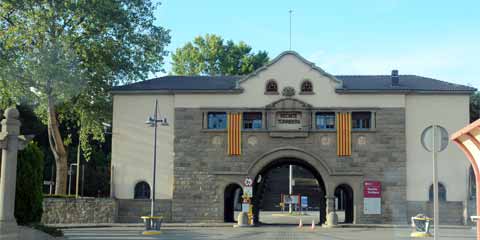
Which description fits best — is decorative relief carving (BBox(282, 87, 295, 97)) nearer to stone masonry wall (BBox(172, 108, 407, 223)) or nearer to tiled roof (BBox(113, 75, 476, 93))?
stone masonry wall (BBox(172, 108, 407, 223))

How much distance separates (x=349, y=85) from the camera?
1565 inches

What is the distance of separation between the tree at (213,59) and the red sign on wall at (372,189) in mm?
30160

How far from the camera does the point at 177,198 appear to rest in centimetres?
3888

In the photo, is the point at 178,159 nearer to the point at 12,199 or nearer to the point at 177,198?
the point at 177,198

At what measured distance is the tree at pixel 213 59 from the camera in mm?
66812

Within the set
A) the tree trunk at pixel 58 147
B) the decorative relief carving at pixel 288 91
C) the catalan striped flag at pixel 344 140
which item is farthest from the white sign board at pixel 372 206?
the tree trunk at pixel 58 147

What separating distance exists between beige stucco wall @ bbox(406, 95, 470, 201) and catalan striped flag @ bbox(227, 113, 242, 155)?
1004 cm

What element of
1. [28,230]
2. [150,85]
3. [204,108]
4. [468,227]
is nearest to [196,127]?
[204,108]

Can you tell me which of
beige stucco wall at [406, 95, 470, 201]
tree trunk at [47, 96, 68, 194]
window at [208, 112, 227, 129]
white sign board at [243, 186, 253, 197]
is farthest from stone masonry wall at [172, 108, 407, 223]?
tree trunk at [47, 96, 68, 194]

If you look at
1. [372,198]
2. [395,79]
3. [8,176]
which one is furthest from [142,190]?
[8,176]

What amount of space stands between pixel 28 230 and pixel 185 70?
156 ft

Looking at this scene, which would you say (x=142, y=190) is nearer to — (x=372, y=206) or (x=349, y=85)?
(x=372, y=206)

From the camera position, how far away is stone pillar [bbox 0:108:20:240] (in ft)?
57.6

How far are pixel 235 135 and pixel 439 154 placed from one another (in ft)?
39.8
